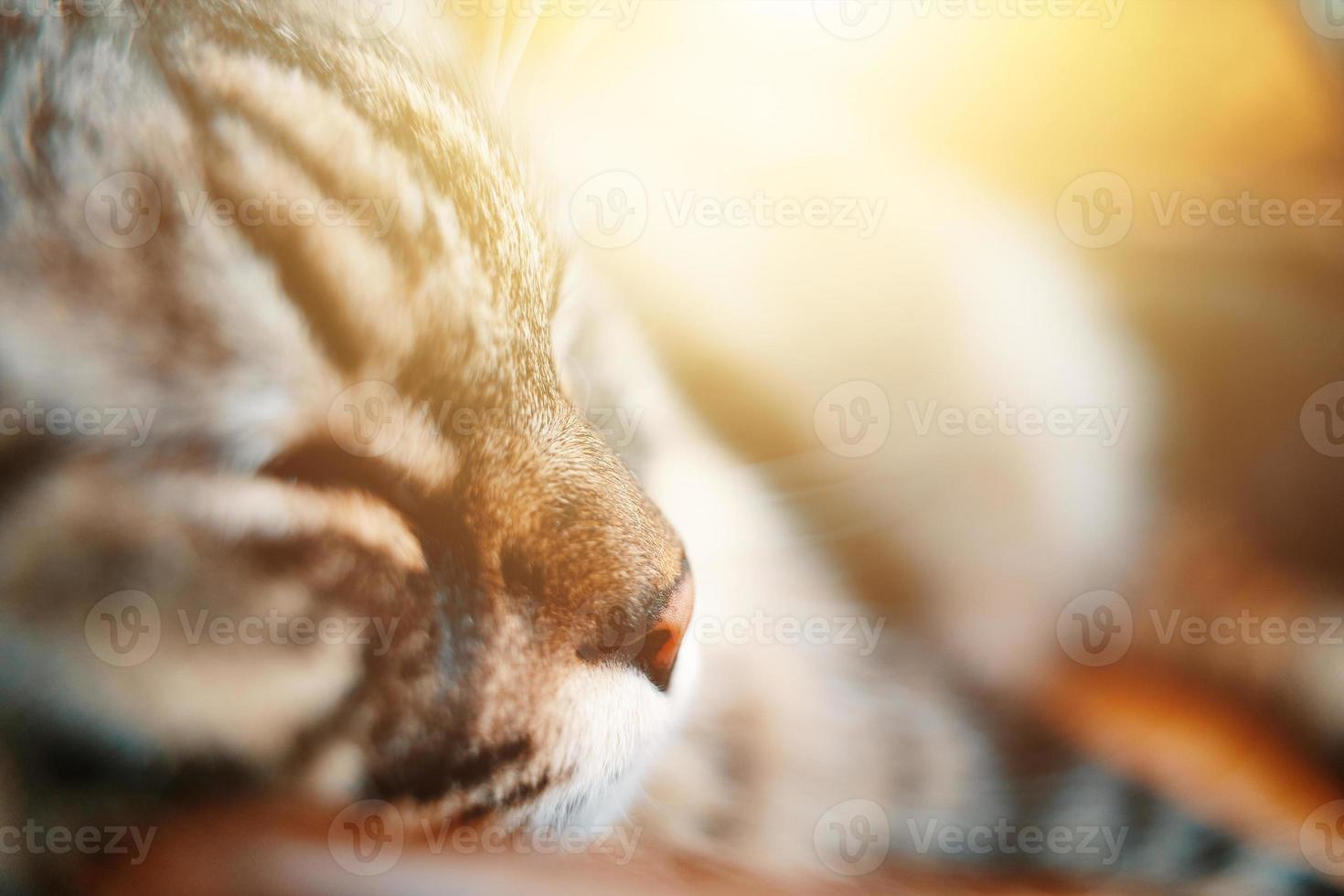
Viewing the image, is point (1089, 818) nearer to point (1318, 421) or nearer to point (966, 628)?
point (966, 628)

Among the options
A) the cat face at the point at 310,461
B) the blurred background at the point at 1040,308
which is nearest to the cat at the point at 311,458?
the cat face at the point at 310,461

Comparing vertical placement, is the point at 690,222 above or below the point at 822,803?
above

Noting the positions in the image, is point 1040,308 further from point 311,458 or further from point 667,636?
point 311,458

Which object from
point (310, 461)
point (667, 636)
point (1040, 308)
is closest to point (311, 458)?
point (310, 461)

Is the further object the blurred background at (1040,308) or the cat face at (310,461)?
the blurred background at (1040,308)

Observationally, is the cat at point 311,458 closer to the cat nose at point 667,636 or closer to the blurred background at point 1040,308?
the cat nose at point 667,636

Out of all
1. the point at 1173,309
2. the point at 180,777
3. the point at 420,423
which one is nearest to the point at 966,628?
the point at 1173,309

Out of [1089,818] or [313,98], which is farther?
[1089,818]
